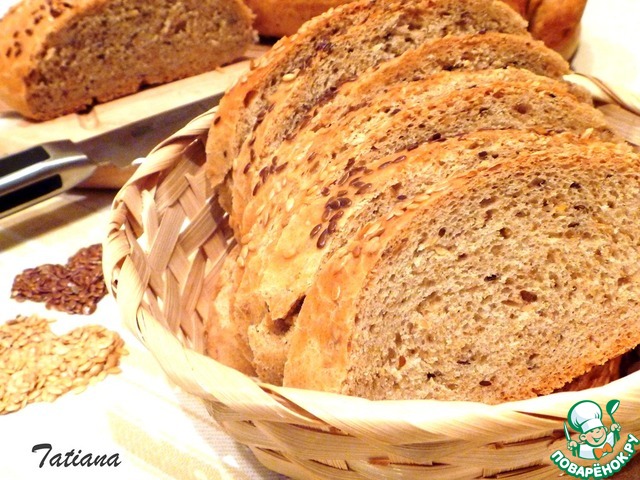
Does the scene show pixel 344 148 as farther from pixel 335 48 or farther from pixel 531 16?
pixel 531 16

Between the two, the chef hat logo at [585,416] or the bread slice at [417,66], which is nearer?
the chef hat logo at [585,416]

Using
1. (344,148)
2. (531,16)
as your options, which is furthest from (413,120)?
(531,16)

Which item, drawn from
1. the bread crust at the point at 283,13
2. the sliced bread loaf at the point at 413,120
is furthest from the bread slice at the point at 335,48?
the bread crust at the point at 283,13

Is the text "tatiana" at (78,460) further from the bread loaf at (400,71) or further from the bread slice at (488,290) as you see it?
the bread loaf at (400,71)

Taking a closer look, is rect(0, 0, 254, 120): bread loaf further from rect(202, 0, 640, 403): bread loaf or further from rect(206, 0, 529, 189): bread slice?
rect(202, 0, 640, 403): bread loaf

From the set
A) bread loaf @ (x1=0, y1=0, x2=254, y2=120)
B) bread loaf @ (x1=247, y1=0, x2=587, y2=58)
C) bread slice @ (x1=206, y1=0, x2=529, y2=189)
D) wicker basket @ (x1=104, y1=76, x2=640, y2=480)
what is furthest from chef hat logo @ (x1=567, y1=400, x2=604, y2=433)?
bread loaf @ (x1=0, y1=0, x2=254, y2=120)

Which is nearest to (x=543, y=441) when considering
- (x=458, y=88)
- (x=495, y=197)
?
(x=495, y=197)
